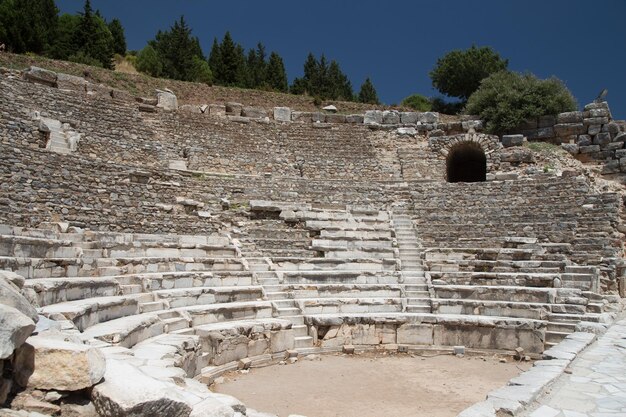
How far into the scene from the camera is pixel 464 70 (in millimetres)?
29219

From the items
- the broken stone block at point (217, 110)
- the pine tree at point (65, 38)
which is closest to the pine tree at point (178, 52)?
the pine tree at point (65, 38)

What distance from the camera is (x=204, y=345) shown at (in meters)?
7.46

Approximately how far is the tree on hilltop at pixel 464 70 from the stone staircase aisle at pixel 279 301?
22.4 meters

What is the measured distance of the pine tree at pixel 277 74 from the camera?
1334 inches

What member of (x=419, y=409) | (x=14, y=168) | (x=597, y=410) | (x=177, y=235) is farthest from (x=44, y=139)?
(x=597, y=410)

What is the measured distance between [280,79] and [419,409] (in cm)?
3066

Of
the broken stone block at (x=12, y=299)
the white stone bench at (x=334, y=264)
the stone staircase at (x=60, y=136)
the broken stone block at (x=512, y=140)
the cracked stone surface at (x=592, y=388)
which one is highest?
the broken stone block at (x=512, y=140)

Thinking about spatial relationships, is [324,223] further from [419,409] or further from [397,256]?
[419,409]

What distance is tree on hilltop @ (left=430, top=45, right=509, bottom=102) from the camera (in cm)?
2912

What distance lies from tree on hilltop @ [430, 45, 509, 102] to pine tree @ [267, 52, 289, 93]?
9989 millimetres

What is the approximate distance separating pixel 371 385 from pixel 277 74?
98.0 ft

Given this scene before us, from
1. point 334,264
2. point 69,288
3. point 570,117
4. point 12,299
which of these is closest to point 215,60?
point 570,117

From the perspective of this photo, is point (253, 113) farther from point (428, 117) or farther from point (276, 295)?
point (276, 295)

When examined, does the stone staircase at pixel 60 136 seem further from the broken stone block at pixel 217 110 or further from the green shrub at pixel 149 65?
the green shrub at pixel 149 65
